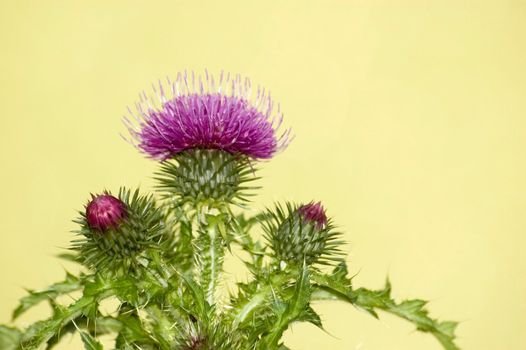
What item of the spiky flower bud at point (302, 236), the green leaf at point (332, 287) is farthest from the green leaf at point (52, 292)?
the green leaf at point (332, 287)

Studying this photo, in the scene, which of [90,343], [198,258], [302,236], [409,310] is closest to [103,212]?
[198,258]

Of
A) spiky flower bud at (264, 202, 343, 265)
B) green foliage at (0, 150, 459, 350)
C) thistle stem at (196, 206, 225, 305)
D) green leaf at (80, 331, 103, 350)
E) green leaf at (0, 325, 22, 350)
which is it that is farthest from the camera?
spiky flower bud at (264, 202, 343, 265)

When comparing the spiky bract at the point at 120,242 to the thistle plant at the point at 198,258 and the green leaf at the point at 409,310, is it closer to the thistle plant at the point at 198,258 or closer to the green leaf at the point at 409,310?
the thistle plant at the point at 198,258

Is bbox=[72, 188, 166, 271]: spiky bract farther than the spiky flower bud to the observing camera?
No

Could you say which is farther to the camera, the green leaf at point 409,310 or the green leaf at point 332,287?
the green leaf at point 409,310

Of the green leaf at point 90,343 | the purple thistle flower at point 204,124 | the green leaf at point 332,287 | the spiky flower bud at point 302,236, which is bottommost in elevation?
the green leaf at point 90,343

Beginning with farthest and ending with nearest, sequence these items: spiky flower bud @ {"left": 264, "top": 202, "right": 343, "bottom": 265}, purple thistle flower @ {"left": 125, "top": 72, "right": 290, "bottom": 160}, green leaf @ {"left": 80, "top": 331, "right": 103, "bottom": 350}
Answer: purple thistle flower @ {"left": 125, "top": 72, "right": 290, "bottom": 160}
spiky flower bud @ {"left": 264, "top": 202, "right": 343, "bottom": 265}
green leaf @ {"left": 80, "top": 331, "right": 103, "bottom": 350}

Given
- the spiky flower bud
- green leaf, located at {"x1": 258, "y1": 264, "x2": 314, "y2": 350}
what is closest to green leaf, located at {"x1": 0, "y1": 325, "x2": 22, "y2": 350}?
green leaf, located at {"x1": 258, "y1": 264, "x2": 314, "y2": 350}

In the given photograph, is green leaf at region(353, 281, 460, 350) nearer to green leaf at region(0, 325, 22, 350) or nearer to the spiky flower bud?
the spiky flower bud
